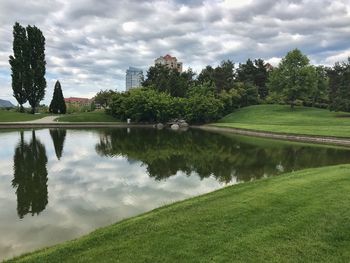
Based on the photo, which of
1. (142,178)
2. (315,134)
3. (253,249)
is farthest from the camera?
(315,134)

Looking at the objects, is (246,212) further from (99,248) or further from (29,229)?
(29,229)

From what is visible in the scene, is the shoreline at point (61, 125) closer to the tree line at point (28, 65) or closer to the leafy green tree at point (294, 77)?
the tree line at point (28, 65)

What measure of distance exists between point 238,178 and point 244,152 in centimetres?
1066

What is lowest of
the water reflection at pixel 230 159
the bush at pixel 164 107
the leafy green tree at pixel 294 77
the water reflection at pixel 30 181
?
the water reflection at pixel 230 159

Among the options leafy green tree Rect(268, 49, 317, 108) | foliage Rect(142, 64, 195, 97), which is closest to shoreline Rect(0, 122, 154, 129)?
foliage Rect(142, 64, 195, 97)

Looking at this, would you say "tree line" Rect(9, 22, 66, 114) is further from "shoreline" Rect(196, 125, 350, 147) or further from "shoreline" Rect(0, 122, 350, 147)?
"shoreline" Rect(196, 125, 350, 147)

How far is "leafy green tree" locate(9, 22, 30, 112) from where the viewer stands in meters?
65.9

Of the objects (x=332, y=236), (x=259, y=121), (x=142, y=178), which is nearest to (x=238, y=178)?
(x=142, y=178)

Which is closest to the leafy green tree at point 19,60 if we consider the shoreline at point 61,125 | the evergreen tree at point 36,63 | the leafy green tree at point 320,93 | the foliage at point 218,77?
the evergreen tree at point 36,63

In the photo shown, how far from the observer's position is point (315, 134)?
36625 millimetres

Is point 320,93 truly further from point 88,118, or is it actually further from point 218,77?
point 88,118

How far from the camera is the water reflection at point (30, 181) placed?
1224 centimetres

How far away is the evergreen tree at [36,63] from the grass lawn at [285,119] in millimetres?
36263

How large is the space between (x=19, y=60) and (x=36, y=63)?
3.14m
